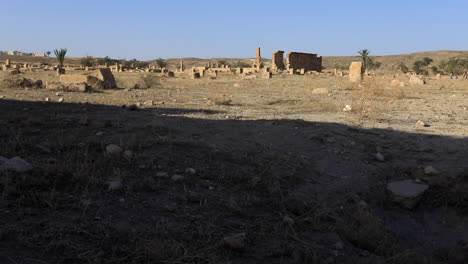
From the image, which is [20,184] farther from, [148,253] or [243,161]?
[243,161]

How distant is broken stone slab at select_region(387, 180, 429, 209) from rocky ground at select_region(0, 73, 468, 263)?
0.01 m

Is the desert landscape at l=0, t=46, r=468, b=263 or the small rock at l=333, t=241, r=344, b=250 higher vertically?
the desert landscape at l=0, t=46, r=468, b=263

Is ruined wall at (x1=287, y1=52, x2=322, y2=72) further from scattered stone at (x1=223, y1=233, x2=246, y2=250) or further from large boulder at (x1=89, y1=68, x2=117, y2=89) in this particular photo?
scattered stone at (x1=223, y1=233, x2=246, y2=250)

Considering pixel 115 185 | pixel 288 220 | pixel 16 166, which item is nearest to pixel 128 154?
pixel 115 185

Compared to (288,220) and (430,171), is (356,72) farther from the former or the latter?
(288,220)

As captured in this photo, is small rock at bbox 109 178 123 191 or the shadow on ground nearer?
the shadow on ground

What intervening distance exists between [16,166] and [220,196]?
57.6 inches

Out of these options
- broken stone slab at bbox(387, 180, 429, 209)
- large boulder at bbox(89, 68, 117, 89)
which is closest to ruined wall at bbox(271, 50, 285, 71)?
large boulder at bbox(89, 68, 117, 89)

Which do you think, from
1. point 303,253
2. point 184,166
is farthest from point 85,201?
point 303,253

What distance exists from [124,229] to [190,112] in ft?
16.0

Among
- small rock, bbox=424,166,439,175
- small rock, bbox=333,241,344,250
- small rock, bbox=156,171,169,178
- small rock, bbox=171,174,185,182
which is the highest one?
small rock, bbox=156,171,169,178

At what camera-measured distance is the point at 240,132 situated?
518cm

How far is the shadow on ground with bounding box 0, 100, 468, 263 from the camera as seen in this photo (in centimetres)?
228

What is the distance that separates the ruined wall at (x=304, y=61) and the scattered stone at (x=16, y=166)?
29.0 m
